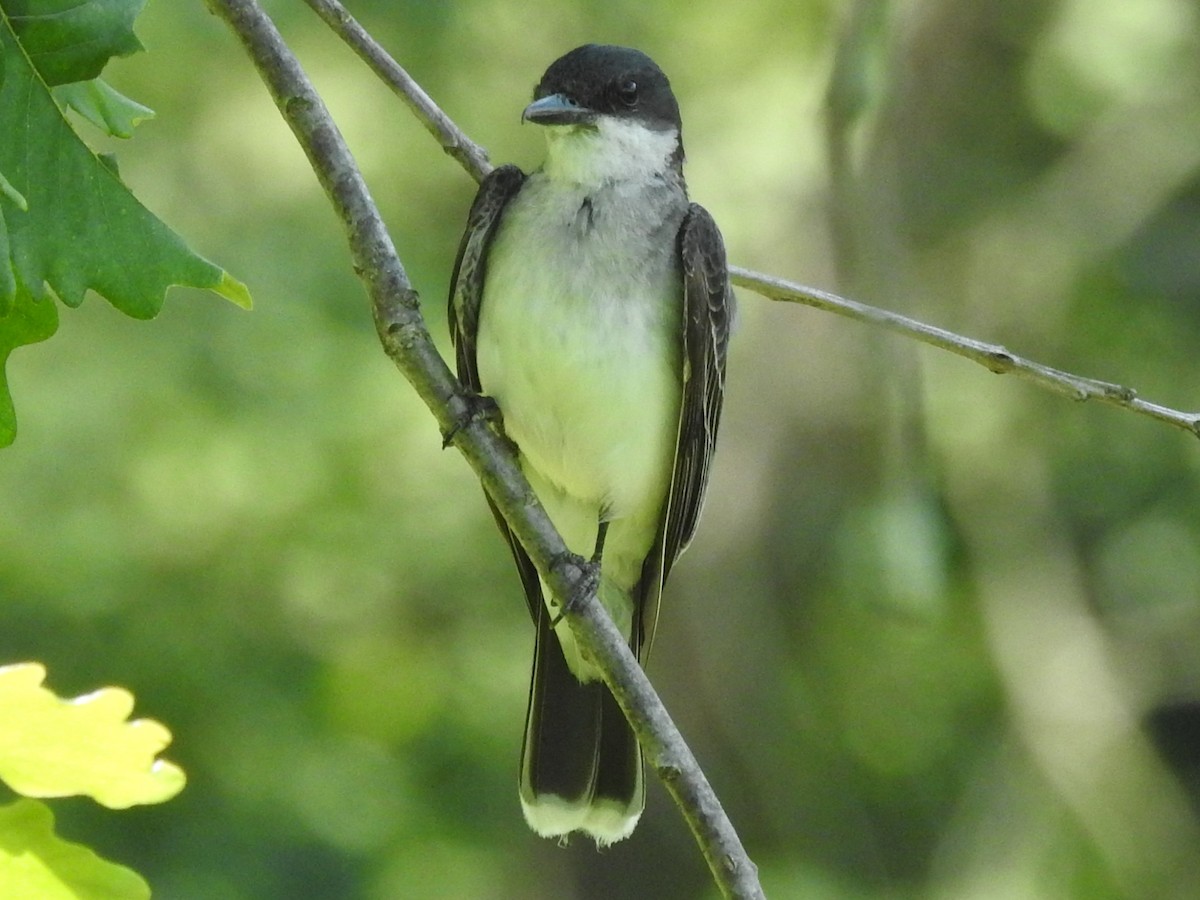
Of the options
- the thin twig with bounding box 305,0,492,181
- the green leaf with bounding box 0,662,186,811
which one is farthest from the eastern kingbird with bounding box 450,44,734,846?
the green leaf with bounding box 0,662,186,811

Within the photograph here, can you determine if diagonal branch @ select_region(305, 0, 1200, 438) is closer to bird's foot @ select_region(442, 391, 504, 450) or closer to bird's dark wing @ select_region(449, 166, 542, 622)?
bird's foot @ select_region(442, 391, 504, 450)

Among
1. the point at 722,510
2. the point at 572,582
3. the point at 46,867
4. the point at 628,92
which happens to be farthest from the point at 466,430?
the point at 722,510

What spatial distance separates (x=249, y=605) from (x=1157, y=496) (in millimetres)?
4728

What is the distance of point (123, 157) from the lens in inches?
351

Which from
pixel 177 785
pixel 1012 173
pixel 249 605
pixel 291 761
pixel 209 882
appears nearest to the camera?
pixel 177 785

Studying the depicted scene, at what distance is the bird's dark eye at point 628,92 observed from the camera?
13.4 feet

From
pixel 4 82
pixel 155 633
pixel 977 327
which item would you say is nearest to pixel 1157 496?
pixel 977 327

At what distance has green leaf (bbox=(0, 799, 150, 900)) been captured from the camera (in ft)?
4.67

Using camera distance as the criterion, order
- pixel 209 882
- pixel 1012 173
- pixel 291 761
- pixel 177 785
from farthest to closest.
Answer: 1. pixel 1012 173
2. pixel 291 761
3. pixel 209 882
4. pixel 177 785

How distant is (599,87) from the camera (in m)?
4.03

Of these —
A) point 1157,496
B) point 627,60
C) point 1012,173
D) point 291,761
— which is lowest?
point 291,761

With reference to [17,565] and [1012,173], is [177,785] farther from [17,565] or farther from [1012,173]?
[1012,173]

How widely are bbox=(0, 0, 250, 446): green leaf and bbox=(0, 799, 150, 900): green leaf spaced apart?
0.69m

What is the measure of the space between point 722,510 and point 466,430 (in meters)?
5.75
